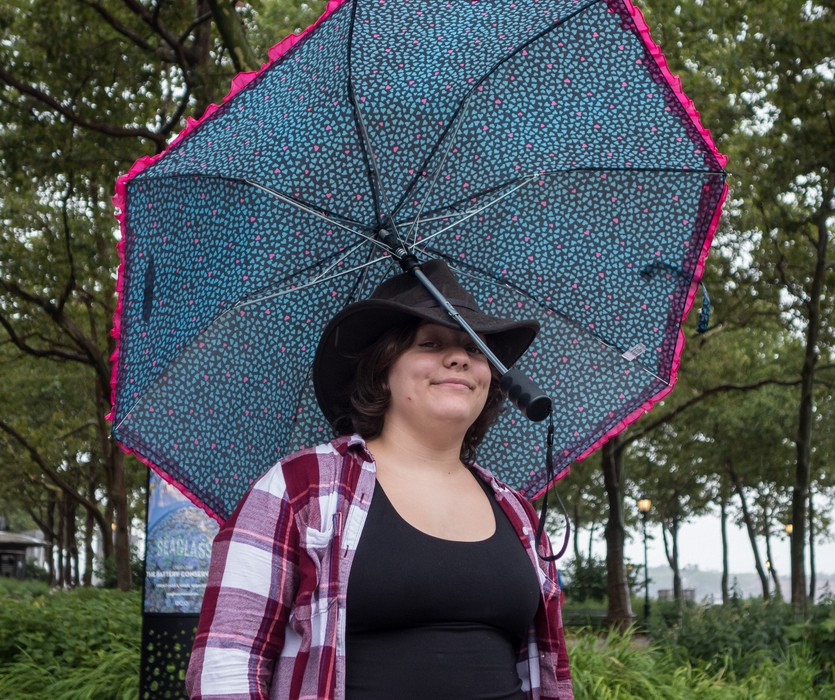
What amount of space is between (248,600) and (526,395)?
2.63ft

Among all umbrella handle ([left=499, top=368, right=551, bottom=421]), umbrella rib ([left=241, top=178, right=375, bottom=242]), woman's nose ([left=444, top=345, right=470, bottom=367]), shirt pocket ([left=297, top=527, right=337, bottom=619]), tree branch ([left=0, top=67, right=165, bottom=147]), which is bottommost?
shirt pocket ([left=297, top=527, right=337, bottom=619])

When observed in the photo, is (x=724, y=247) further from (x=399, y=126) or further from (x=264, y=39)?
(x=399, y=126)

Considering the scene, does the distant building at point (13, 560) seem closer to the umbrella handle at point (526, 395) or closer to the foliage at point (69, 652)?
the foliage at point (69, 652)

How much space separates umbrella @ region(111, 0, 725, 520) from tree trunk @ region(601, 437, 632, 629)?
1638 cm

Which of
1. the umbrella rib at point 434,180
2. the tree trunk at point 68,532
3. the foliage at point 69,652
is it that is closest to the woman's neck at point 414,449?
the umbrella rib at point 434,180

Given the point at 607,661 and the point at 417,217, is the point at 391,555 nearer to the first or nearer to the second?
the point at 417,217

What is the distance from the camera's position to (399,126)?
10.2 ft

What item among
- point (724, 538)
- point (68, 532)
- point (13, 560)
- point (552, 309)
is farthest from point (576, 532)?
point (552, 309)

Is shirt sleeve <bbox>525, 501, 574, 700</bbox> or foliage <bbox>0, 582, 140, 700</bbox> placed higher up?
shirt sleeve <bbox>525, 501, 574, 700</bbox>

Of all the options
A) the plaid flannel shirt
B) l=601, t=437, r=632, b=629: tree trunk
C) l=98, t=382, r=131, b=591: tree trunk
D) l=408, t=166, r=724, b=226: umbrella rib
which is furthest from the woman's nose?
l=98, t=382, r=131, b=591: tree trunk

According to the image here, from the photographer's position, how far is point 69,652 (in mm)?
9375

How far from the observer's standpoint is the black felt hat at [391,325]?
2.69m

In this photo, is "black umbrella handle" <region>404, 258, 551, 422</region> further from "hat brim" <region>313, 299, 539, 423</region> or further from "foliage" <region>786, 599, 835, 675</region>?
"foliage" <region>786, 599, 835, 675</region>

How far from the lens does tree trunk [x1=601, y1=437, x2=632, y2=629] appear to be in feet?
64.1
